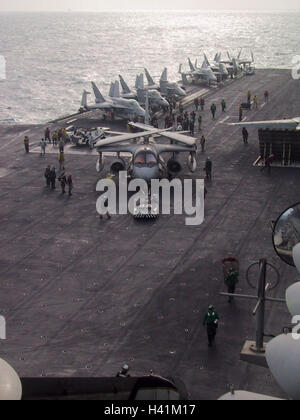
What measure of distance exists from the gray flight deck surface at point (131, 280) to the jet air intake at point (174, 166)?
63.5 inches

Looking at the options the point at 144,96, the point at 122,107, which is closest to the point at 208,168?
the point at 122,107

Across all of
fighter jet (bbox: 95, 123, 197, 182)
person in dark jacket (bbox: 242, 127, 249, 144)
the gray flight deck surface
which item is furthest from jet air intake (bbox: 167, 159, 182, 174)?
person in dark jacket (bbox: 242, 127, 249, 144)

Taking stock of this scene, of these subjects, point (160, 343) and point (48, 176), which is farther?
point (48, 176)

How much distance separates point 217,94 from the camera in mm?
77875

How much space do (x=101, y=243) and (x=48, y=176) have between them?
403 inches

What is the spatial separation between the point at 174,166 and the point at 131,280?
1599cm

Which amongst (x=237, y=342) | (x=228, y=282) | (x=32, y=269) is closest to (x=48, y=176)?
(x=32, y=269)

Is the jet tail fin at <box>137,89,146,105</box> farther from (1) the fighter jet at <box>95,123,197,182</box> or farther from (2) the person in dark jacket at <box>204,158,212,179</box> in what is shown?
(2) the person in dark jacket at <box>204,158,212,179</box>

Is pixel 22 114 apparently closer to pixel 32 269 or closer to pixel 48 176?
pixel 48 176

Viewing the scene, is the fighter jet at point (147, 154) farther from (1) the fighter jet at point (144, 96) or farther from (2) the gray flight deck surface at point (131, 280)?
(1) the fighter jet at point (144, 96)

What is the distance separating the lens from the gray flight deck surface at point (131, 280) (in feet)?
68.0

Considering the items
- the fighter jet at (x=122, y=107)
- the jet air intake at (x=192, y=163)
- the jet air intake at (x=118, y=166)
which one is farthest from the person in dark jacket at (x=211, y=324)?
the fighter jet at (x=122, y=107)

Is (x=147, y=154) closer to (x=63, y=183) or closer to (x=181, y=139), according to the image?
(x=181, y=139)

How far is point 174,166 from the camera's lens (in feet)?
137
